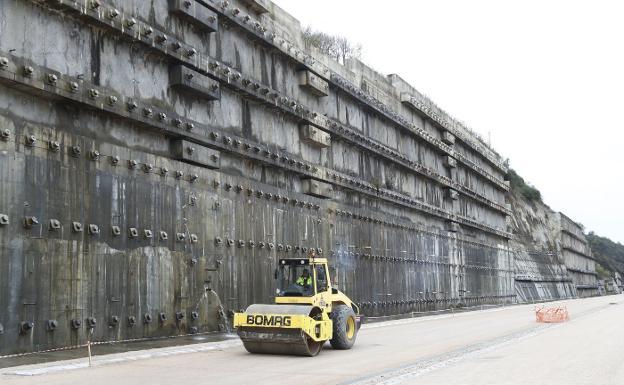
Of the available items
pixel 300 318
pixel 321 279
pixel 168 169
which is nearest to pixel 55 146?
pixel 168 169

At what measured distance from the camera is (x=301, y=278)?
49.8ft

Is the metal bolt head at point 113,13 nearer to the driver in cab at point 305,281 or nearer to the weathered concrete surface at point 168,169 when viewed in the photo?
the weathered concrete surface at point 168,169

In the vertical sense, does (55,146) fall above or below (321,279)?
above

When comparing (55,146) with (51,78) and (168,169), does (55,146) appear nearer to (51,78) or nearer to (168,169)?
(51,78)

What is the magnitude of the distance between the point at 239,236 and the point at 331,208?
7320 mm

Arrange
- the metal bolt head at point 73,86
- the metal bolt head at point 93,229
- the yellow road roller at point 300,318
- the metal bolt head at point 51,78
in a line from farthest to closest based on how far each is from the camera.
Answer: the metal bolt head at point 93,229 → the metal bolt head at point 73,86 → the metal bolt head at point 51,78 → the yellow road roller at point 300,318

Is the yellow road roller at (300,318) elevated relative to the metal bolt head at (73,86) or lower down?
lower down

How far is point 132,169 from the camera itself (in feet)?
53.2

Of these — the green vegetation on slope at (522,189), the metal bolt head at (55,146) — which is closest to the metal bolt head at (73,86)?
the metal bolt head at (55,146)

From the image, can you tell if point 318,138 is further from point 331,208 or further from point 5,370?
point 5,370

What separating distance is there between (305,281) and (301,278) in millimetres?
155

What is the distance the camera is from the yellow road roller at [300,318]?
13.7 metres

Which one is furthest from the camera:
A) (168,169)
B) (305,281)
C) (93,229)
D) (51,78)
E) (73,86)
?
(168,169)

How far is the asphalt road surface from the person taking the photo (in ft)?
33.3
